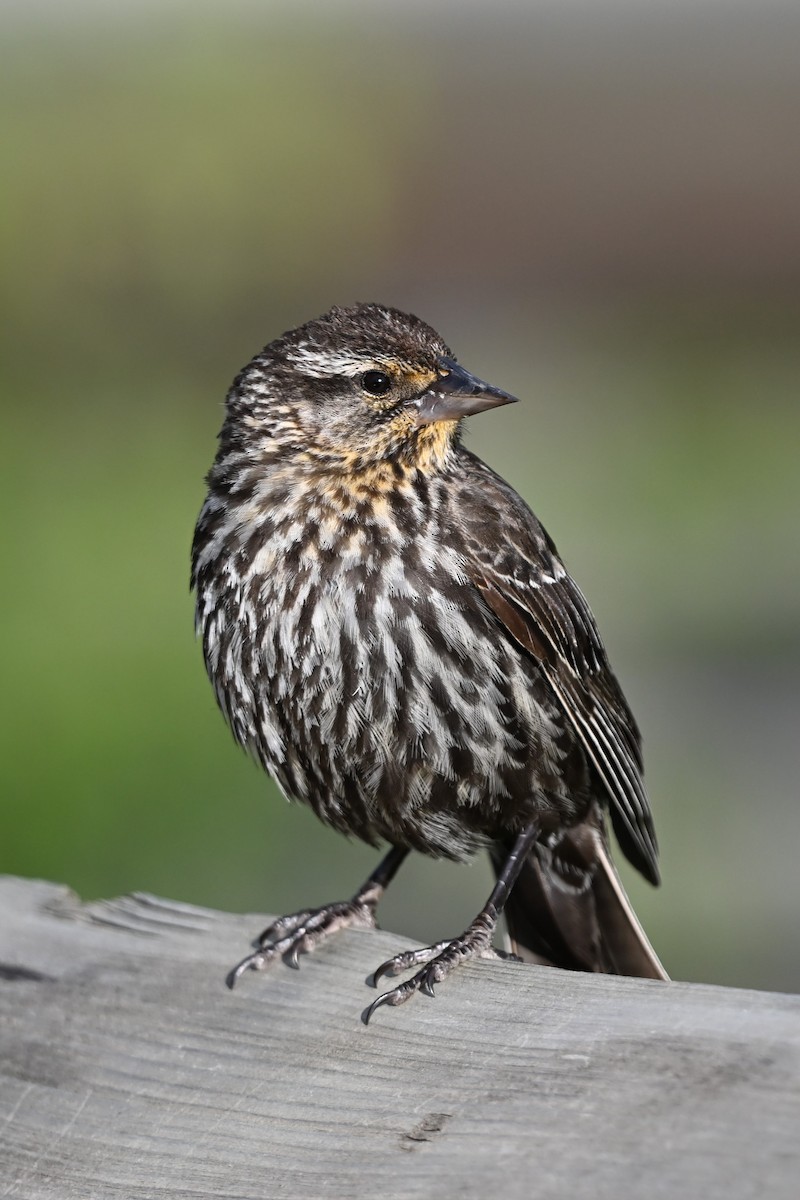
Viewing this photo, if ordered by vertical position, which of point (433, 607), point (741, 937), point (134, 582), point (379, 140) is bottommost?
point (741, 937)

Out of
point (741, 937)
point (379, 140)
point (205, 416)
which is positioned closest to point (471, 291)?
point (379, 140)

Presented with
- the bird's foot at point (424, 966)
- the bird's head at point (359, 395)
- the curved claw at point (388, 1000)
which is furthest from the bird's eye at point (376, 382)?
the curved claw at point (388, 1000)

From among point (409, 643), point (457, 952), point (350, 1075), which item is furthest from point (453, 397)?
point (350, 1075)

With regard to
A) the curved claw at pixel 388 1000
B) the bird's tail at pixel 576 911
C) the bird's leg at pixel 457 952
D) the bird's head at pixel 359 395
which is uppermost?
the bird's head at pixel 359 395

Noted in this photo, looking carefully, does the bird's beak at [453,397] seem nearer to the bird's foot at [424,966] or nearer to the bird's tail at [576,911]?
the bird's tail at [576,911]

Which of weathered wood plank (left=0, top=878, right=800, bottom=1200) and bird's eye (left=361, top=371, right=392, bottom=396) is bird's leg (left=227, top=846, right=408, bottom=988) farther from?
bird's eye (left=361, top=371, right=392, bottom=396)

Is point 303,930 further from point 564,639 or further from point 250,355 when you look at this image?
point 250,355

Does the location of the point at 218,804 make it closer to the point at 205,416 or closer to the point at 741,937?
the point at 741,937
